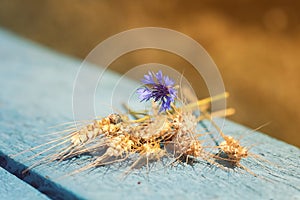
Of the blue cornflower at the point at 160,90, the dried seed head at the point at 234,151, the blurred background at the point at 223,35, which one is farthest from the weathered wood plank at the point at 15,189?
the blurred background at the point at 223,35

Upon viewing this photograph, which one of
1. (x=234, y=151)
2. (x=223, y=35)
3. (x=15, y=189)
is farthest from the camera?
(x=223, y=35)

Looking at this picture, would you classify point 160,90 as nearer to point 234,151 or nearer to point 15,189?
point 234,151

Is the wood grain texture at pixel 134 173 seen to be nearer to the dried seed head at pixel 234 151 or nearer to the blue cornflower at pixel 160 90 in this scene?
the dried seed head at pixel 234 151

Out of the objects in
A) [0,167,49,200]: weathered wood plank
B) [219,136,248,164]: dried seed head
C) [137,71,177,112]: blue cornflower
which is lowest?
[0,167,49,200]: weathered wood plank

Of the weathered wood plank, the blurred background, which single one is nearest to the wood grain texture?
the weathered wood plank

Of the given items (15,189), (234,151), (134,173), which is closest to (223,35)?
(234,151)

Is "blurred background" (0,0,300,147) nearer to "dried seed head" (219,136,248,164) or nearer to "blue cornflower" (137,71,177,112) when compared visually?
"dried seed head" (219,136,248,164)
